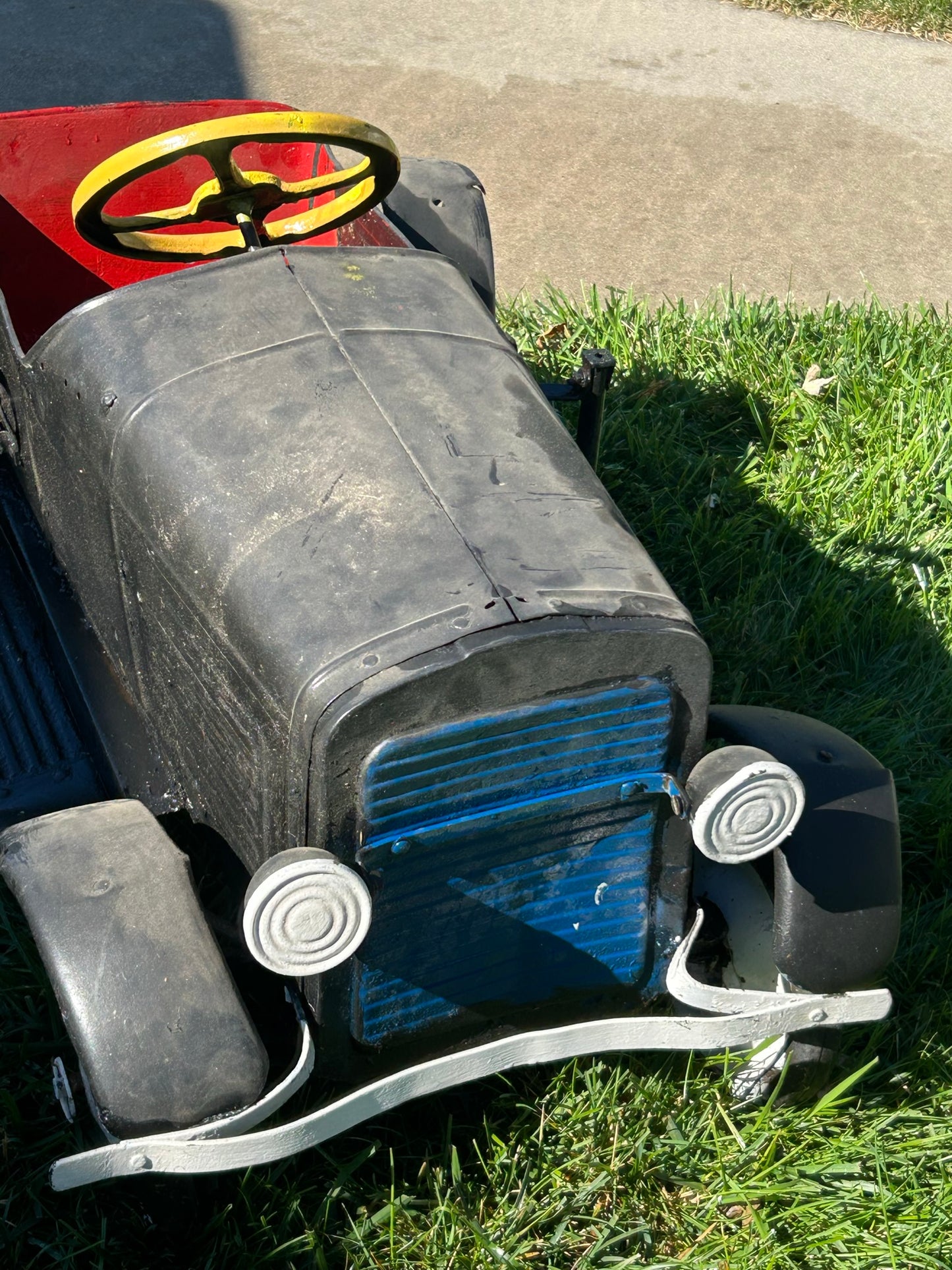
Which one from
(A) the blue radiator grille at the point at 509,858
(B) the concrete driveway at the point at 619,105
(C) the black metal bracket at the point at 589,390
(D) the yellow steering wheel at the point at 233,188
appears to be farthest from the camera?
(B) the concrete driveway at the point at 619,105

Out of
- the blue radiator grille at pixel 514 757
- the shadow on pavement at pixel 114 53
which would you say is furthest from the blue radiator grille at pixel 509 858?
the shadow on pavement at pixel 114 53

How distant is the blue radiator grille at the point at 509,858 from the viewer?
6.37 feet

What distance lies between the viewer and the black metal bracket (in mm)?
2906

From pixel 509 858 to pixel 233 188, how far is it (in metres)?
1.39

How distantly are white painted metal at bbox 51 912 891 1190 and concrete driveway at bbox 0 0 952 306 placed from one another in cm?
307

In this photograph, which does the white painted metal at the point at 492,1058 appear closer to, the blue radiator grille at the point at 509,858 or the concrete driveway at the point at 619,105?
the blue radiator grille at the point at 509,858

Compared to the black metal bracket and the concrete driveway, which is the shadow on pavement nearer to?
the concrete driveway

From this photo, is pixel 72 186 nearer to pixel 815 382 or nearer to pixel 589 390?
pixel 589 390

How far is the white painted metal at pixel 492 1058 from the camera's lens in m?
1.83

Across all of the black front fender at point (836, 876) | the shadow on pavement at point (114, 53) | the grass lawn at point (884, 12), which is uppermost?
the grass lawn at point (884, 12)

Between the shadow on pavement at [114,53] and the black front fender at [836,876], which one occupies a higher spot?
the shadow on pavement at [114,53]

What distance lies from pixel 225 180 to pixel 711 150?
11.3 feet

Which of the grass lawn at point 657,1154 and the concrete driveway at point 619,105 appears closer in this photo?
the grass lawn at point 657,1154

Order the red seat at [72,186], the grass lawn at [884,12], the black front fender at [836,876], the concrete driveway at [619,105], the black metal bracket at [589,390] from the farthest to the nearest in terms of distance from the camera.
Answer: the grass lawn at [884,12], the concrete driveway at [619,105], the red seat at [72,186], the black metal bracket at [589,390], the black front fender at [836,876]
